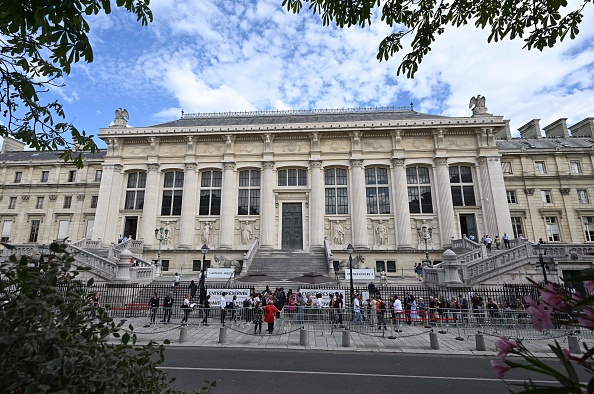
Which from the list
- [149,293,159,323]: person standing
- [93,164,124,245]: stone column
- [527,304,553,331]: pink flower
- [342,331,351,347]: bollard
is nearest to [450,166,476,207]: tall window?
[342,331,351,347]: bollard

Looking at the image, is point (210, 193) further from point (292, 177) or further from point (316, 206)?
point (316, 206)

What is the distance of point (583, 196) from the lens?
36812mm

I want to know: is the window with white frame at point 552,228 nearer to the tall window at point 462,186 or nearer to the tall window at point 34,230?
the tall window at point 462,186

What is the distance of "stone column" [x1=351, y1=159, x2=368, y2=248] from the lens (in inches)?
1216

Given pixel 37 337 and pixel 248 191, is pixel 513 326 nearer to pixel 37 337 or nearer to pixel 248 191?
pixel 37 337

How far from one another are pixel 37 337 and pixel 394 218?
3200 centimetres

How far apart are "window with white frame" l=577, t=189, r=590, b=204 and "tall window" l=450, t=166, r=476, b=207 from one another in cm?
1582

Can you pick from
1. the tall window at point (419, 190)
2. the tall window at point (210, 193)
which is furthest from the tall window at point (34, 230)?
the tall window at point (419, 190)

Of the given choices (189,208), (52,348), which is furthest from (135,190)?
(52,348)

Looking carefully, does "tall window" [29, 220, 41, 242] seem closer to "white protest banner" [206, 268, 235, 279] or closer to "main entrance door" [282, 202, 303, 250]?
"white protest banner" [206, 268, 235, 279]

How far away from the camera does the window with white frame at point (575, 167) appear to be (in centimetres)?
3778

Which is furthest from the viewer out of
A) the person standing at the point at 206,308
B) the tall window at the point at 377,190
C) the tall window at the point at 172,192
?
the tall window at the point at 172,192

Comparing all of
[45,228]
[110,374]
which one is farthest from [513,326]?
[45,228]

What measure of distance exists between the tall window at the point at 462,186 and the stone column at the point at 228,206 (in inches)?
903
